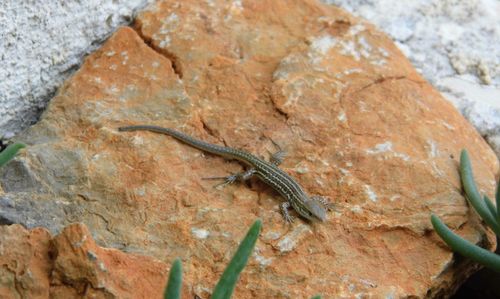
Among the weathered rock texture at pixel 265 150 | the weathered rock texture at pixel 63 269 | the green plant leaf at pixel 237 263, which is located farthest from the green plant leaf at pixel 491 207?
the weathered rock texture at pixel 63 269

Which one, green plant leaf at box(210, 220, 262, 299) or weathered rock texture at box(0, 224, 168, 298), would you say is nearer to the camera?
green plant leaf at box(210, 220, 262, 299)

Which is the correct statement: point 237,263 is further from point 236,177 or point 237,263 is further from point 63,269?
point 236,177

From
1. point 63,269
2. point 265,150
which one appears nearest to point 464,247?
point 265,150

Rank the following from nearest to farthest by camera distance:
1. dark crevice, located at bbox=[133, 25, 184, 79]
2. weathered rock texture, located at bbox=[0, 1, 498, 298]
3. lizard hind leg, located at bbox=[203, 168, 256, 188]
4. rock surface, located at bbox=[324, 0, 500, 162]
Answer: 1. weathered rock texture, located at bbox=[0, 1, 498, 298]
2. lizard hind leg, located at bbox=[203, 168, 256, 188]
3. dark crevice, located at bbox=[133, 25, 184, 79]
4. rock surface, located at bbox=[324, 0, 500, 162]

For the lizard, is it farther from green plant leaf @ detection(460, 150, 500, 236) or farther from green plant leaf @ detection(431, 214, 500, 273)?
green plant leaf @ detection(460, 150, 500, 236)

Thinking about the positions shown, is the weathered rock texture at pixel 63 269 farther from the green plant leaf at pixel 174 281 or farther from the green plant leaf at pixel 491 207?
the green plant leaf at pixel 491 207

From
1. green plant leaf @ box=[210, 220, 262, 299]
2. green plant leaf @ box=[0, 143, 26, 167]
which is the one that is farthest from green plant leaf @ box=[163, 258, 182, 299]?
green plant leaf @ box=[0, 143, 26, 167]

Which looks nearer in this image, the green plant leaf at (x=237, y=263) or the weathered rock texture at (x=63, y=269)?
the green plant leaf at (x=237, y=263)

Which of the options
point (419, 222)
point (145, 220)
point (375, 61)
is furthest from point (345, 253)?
point (375, 61)
